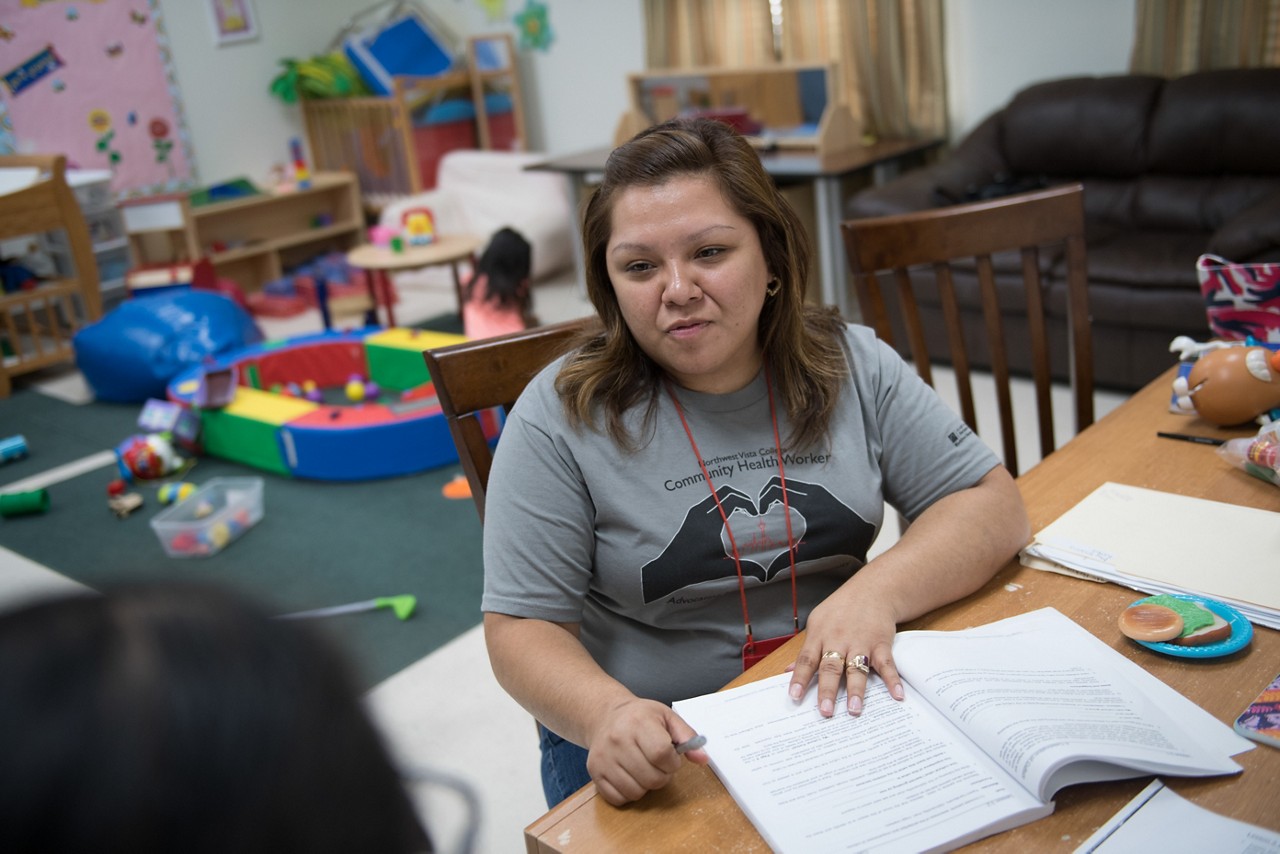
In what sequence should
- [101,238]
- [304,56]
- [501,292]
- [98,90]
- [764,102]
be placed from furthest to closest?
1. [304,56]
2. [98,90]
3. [101,238]
4. [764,102]
5. [501,292]

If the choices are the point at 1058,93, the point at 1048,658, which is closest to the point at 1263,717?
the point at 1048,658

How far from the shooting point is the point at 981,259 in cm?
175

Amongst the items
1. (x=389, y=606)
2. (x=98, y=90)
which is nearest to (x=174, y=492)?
(x=389, y=606)

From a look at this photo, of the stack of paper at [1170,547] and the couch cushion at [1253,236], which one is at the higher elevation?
the stack of paper at [1170,547]

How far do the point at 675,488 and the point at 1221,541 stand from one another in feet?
2.07

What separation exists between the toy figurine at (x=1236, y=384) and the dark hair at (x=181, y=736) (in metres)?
1.37

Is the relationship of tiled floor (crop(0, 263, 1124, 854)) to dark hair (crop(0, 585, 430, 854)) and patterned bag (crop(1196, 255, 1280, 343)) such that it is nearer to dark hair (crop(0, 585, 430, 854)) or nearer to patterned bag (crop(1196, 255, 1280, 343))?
patterned bag (crop(1196, 255, 1280, 343))

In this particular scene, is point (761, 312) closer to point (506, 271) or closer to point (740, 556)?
point (740, 556)

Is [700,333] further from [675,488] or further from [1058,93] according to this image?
[1058,93]

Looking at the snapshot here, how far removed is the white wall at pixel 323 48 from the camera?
5.71 m

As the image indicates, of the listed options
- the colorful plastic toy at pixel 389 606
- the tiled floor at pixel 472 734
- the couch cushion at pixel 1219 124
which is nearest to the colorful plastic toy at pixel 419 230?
the tiled floor at pixel 472 734

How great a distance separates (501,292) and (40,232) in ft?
7.69

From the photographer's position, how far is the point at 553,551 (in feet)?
3.90

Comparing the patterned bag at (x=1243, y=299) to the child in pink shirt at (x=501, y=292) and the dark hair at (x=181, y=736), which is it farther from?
the child in pink shirt at (x=501, y=292)
